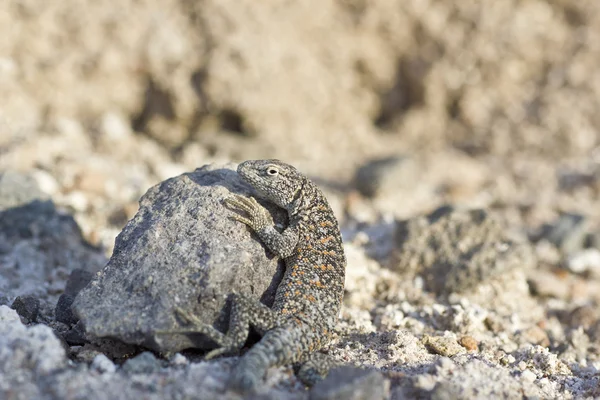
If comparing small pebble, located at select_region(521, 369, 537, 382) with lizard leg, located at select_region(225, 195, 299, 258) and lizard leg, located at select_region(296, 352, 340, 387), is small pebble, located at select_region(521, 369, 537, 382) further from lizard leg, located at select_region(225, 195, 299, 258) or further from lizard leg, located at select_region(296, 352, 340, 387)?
lizard leg, located at select_region(225, 195, 299, 258)

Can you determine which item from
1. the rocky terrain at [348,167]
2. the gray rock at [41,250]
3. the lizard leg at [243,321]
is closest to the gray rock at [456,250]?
the rocky terrain at [348,167]

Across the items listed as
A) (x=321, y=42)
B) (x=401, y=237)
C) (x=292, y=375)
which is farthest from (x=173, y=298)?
(x=321, y=42)

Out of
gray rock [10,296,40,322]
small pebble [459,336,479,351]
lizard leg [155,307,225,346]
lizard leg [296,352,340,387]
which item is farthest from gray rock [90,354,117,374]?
small pebble [459,336,479,351]

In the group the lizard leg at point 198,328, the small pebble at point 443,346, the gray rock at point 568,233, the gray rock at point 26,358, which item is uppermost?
the gray rock at point 568,233

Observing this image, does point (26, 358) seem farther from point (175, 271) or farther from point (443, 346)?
point (443, 346)

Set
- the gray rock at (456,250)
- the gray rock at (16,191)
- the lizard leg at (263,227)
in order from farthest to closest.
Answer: the gray rock at (16,191)
the gray rock at (456,250)
the lizard leg at (263,227)

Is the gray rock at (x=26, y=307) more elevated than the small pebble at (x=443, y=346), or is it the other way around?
the small pebble at (x=443, y=346)

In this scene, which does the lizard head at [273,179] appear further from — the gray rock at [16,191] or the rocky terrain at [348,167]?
the gray rock at [16,191]
